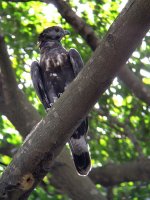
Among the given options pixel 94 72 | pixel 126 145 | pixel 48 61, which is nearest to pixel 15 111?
pixel 48 61

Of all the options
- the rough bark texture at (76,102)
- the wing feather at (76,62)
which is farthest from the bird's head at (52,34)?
the rough bark texture at (76,102)

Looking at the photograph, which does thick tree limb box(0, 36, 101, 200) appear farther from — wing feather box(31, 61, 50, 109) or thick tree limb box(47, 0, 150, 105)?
thick tree limb box(47, 0, 150, 105)

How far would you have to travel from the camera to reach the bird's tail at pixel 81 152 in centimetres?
444

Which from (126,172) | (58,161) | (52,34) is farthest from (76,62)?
(126,172)

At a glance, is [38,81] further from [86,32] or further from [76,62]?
[86,32]

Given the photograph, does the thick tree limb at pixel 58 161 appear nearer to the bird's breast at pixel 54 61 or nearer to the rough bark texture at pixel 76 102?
the bird's breast at pixel 54 61

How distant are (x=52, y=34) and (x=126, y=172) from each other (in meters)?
1.87

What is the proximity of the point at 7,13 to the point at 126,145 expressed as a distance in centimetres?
241

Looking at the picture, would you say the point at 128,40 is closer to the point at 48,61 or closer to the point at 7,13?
the point at 48,61

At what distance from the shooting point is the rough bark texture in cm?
279

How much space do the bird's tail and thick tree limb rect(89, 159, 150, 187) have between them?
63 cm

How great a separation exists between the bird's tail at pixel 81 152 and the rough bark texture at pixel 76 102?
1.11m

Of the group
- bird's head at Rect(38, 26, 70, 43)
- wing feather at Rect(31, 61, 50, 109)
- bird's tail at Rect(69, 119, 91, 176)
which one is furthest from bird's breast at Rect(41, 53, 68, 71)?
bird's tail at Rect(69, 119, 91, 176)

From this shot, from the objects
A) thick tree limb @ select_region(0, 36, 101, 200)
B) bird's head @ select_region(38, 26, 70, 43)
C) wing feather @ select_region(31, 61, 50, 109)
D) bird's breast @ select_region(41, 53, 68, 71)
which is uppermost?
bird's head @ select_region(38, 26, 70, 43)
